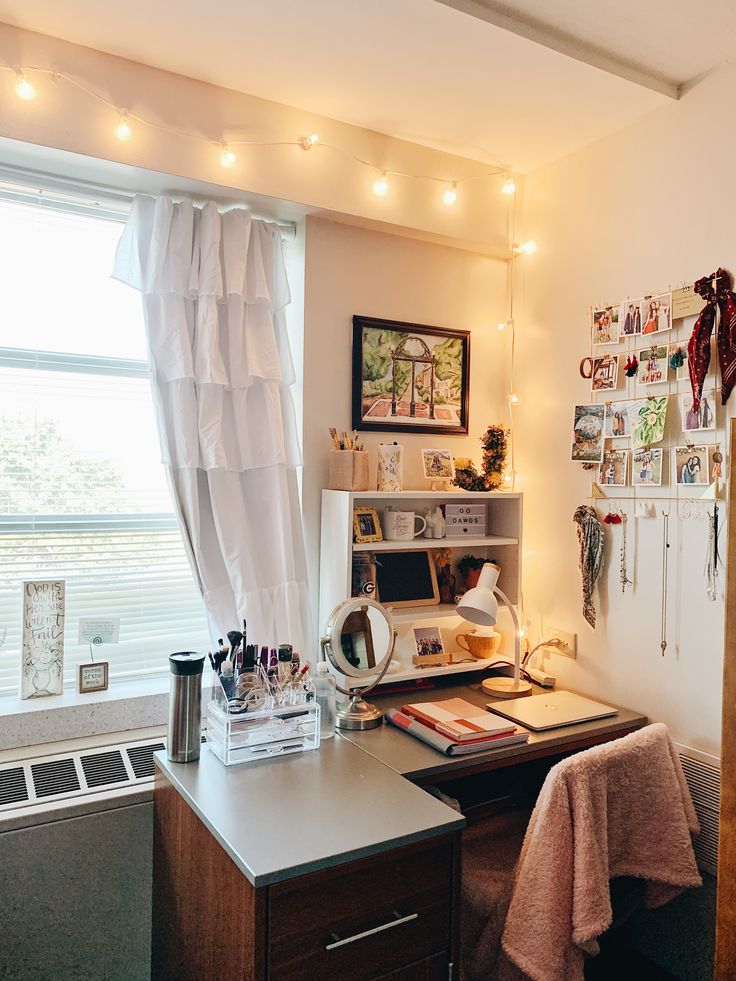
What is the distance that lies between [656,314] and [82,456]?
72.0 inches

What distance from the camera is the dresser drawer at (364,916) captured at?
1360 millimetres

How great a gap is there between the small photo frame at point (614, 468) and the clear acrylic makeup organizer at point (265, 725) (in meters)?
1.20

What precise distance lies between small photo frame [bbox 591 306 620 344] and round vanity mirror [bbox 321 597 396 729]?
118 centimetres

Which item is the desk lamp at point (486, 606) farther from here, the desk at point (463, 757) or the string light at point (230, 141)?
the string light at point (230, 141)

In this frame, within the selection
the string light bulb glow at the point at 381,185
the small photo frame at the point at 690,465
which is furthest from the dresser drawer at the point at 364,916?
the string light bulb glow at the point at 381,185

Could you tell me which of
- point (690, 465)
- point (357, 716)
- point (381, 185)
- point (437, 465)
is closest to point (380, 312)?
point (381, 185)

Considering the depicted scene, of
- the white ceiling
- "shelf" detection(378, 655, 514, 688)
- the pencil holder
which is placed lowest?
"shelf" detection(378, 655, 514, 688)

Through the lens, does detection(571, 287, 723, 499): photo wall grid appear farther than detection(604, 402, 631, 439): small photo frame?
No

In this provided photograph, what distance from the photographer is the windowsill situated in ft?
6.57

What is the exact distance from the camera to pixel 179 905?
1.68 metres

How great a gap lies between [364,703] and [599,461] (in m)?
1.11

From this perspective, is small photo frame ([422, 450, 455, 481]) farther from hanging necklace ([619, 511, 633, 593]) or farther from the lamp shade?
hanging necklace ([619, 511, 633, 593])

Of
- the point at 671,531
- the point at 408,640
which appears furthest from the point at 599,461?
the point at 408,640

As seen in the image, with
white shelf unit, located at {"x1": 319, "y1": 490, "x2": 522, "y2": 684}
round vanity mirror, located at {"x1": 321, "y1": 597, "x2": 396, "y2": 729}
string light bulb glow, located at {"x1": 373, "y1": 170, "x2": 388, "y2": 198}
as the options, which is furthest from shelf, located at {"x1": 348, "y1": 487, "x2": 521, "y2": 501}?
string light bulb glow, located at {"x1": 373, "y1": 170, "x2": 388, "y2": 198}
